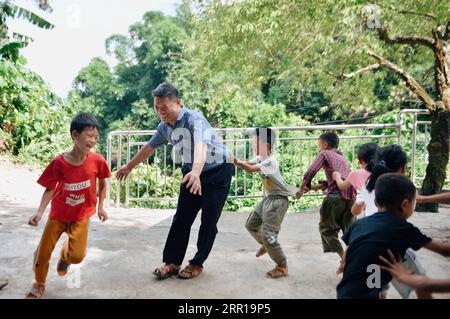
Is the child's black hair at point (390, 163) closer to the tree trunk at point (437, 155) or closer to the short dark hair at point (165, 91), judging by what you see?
the short dark hair at point (165, 91)

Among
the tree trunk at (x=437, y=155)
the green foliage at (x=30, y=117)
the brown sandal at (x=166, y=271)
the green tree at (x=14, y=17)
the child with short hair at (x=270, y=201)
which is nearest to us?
the brown sandal at (x=166, y=271)

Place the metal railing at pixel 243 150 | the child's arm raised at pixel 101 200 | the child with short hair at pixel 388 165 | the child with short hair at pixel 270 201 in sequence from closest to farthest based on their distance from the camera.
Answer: the child with short hair at pixel 388 165
the child's arm raised at pixel 101 200
the child with short hair at pixel 270 201
the metal railing at pixel 243 150

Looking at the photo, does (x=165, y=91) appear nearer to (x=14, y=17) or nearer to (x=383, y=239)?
(x=383, y=239)

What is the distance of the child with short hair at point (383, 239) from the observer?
2.19m

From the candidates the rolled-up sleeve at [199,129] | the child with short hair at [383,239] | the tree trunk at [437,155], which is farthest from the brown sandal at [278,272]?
the tree trunk at [437,155]

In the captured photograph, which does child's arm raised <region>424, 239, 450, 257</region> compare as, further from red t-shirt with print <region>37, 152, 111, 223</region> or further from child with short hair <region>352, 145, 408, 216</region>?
red t-shirt with print <region>37, 152, 111, 223</region>

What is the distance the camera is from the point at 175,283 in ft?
11.5

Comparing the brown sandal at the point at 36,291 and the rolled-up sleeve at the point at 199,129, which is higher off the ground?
the rolled-up sleeve at the point at 199,129

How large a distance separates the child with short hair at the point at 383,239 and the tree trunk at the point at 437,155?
4949mm

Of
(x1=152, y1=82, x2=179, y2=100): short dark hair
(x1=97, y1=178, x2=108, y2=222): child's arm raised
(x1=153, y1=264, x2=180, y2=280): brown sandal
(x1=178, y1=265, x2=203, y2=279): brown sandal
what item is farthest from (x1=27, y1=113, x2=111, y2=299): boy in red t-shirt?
(x1=178, y1=265, x2=203, y2=279): brown sandal

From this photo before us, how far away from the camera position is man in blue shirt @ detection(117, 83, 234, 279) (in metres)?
3.51

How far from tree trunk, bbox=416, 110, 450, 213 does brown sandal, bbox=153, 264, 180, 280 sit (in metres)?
4.71

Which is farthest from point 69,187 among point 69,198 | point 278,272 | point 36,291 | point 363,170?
point 363,170

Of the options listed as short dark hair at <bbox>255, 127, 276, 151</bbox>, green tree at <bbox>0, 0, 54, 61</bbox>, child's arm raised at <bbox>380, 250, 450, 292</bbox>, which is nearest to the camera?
child's arm raised at <bbox>380, 250, 450, 292</bbox>
